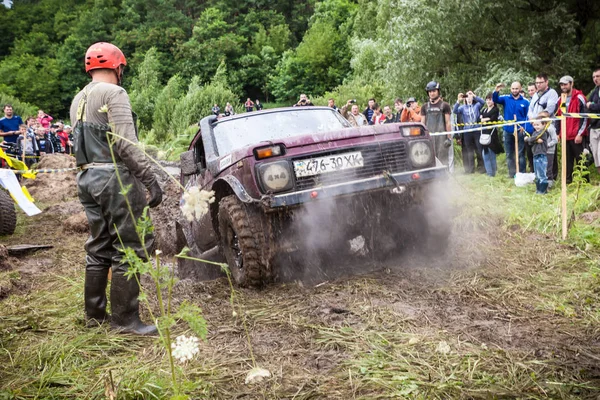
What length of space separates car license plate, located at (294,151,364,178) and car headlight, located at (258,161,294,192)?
0.11m

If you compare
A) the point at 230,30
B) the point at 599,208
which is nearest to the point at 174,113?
the point at 599,208

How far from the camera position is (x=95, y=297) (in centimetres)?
412

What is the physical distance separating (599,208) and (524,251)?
1.93 m

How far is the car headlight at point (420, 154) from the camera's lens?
5055 millimetres

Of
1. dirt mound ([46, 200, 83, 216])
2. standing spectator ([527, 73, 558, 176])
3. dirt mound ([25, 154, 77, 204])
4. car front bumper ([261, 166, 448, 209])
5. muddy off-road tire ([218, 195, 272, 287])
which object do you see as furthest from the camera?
dirt mound ([25, 154, 77, 204])

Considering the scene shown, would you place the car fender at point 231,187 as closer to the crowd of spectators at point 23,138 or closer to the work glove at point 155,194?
the work glove at point 155,194

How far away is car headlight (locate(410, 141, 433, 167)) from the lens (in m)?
5.05

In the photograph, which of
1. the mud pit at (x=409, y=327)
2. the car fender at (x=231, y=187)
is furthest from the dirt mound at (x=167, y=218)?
the mud pit at (x=409, y=327)

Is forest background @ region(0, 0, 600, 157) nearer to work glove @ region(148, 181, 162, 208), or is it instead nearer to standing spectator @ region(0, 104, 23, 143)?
work glove @ region(148, 181, 162, 208)

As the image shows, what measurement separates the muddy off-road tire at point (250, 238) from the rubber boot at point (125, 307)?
0.97 metres

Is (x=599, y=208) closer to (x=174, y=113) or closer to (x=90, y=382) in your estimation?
(x=90, y=382)

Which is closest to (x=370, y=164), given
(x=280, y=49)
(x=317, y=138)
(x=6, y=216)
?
(x=317, y=138)

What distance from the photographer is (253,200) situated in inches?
177

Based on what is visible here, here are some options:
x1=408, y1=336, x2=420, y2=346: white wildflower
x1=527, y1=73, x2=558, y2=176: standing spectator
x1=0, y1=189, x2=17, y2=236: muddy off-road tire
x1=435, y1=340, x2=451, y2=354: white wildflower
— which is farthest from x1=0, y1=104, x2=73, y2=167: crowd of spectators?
x1=435, y1=340, x2=451, y2=354: white wildflower
